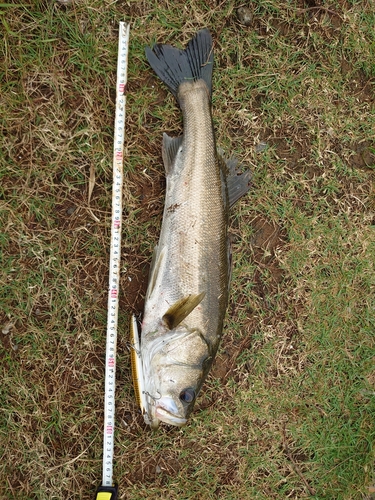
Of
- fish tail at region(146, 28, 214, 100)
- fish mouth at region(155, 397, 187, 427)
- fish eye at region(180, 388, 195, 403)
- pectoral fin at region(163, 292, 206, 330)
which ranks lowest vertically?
fish mouth at region(155, 397, 187, 427)

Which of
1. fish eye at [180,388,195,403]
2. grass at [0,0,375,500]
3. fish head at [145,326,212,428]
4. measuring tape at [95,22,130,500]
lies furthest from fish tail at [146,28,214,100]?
fish eye at [180,388,195,403]

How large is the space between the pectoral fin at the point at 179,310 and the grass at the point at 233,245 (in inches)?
20.5

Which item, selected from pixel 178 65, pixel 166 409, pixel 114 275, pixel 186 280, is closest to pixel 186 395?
pixel 166 409

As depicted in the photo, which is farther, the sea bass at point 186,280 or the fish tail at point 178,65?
the fish tail at point 178,65

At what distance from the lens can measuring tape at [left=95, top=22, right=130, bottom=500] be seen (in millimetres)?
3145

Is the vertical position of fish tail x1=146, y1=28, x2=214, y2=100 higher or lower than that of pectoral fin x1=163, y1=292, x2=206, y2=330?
higher

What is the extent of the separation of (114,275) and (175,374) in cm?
87

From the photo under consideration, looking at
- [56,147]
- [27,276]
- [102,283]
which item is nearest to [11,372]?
[27,276]

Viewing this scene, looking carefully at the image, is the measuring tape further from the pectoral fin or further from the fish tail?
the pectoral fin

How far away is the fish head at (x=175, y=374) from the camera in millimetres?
2807

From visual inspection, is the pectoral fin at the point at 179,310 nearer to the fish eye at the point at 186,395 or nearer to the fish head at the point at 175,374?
the fish head at the point at 175,374

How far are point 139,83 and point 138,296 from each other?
1.63 m

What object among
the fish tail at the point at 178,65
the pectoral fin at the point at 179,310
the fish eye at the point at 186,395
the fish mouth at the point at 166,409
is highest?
the fish tail at the point at 178,65

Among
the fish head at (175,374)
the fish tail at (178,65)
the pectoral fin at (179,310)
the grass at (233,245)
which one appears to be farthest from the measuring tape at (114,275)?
the pectoral fin at (179,310)
